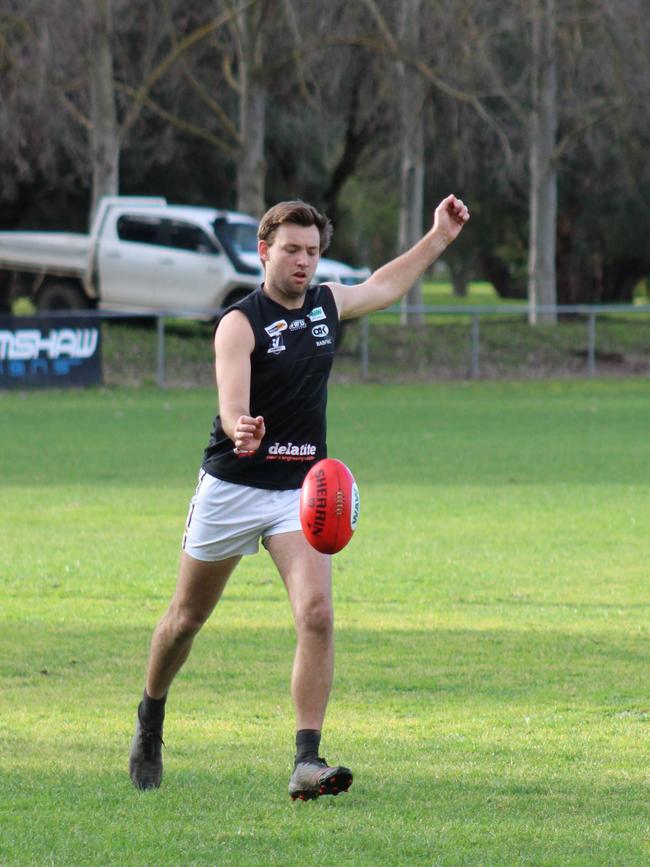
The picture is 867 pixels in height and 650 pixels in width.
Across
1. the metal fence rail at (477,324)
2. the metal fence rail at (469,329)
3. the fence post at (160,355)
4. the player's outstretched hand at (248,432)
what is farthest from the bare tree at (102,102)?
the player's outstretched hand at (248,432)

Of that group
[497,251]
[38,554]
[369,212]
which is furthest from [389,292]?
[369,212]

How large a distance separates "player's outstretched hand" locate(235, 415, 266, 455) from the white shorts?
1.52 feet

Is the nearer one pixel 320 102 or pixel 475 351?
pixel 475 351

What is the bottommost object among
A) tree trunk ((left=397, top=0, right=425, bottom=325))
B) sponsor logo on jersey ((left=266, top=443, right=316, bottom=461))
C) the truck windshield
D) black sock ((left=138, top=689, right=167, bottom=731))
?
black sock ((left=138, top=689, right=167, bottom=731))

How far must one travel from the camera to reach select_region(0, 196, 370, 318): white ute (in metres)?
30.7

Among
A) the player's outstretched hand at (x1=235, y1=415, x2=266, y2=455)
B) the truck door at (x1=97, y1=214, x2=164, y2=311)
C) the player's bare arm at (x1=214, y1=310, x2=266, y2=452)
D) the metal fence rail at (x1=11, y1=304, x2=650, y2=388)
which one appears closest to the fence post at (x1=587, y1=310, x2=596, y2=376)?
the metal fence rail at (x1=11, y1=304, x2=650, y2=388)

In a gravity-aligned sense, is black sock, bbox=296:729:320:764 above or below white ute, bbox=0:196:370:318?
below

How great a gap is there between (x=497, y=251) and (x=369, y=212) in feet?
41.2

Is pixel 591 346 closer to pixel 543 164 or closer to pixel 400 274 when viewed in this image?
pixel 543 164

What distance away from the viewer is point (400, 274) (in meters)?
6.57

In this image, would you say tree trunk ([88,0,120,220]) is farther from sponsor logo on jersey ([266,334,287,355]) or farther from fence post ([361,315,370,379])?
sponsor logo on jersey ([266,334,287,355])

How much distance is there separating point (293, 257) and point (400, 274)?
2.84ft

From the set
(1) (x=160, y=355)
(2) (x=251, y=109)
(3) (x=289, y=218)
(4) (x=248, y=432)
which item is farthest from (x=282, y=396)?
(2) (x=251, y=109)

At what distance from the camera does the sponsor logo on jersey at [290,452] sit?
19.3ft
